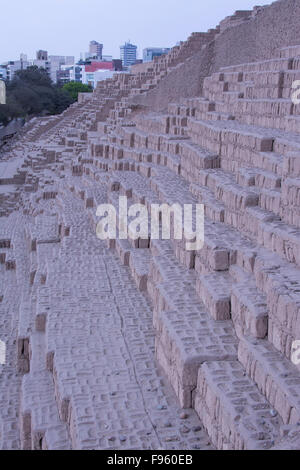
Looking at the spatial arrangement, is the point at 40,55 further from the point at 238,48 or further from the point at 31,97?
the point at 238,48

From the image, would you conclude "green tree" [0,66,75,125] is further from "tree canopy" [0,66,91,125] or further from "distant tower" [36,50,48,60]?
"distant tower" [36,50,48,60]

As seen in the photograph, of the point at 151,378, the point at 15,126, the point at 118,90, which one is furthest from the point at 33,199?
the point at 15,126

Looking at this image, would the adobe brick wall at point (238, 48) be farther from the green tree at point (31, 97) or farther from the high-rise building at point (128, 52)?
the high-rise building at point (128, 52)

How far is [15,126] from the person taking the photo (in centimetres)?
3412

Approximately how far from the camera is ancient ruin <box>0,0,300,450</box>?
11.3 feet

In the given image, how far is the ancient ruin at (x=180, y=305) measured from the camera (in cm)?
345

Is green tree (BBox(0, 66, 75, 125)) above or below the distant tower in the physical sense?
below

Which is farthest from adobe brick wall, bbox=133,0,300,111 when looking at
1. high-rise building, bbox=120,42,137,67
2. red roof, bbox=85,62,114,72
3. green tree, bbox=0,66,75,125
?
high-rise building, bbox=120,42,137,67

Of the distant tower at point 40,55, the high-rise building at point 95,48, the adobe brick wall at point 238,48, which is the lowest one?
the adobe brick wall at point 238,48

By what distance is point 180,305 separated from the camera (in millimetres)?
4500

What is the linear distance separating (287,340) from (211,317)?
953 mm

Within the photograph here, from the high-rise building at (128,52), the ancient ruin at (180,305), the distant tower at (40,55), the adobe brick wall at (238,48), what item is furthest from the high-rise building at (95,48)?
the ancient ruin at (180,305)
